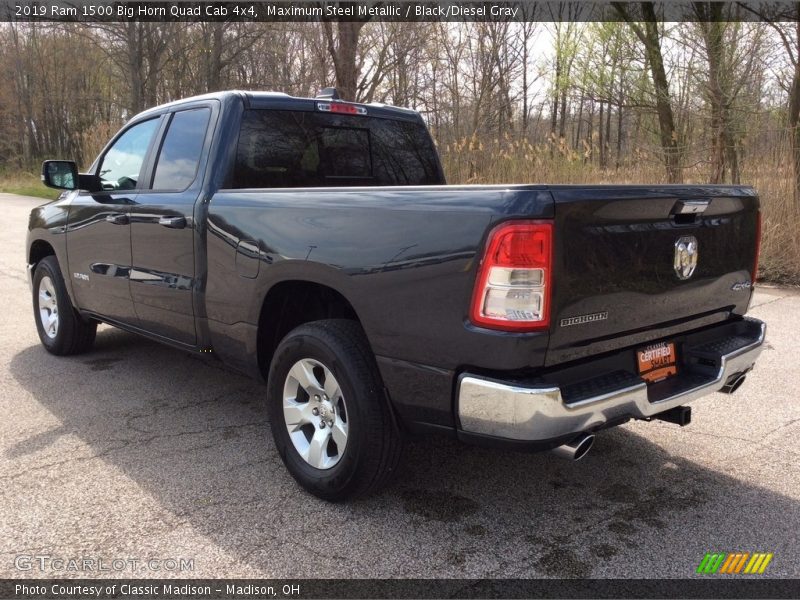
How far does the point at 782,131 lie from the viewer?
27.6 feet

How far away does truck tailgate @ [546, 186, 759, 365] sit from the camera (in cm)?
251

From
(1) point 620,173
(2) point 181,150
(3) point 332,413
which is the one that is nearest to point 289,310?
(3) point 332,413

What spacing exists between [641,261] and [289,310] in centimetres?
175

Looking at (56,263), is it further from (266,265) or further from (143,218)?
(266,265)

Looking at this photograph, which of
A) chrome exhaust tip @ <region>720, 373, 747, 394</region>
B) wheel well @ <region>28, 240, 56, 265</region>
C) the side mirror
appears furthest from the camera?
wheel well @ <region>28, 240, 56, 265</region>

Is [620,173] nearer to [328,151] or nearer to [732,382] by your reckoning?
[328,151]

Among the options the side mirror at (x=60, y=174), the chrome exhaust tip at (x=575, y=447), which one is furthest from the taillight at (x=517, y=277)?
the side mirror at (x=60, y=174)

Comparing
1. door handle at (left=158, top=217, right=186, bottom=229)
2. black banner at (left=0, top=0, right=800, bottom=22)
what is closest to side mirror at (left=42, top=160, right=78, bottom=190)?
door handle at (left=158, top=217, right=186, bottom=229)

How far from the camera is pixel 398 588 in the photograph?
2.49 metres

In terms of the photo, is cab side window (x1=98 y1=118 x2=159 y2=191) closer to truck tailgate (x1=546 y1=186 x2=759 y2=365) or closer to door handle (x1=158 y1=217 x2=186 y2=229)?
door handle (x1=158 y1=217 x2=186 y2=229)

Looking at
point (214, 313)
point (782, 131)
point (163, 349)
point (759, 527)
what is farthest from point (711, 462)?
point (782, 131)

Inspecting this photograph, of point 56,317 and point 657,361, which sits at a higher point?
point 657,361

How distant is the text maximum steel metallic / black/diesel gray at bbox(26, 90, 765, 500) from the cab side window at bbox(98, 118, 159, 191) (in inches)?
→ 6.5

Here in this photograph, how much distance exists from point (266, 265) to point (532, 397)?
1.51 meters
